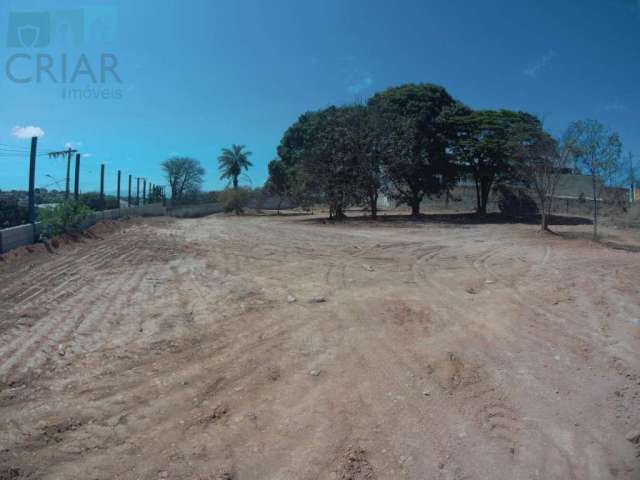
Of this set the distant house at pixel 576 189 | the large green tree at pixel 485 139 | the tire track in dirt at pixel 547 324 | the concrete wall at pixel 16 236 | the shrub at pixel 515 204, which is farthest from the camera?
the shrub at pixel 515 204

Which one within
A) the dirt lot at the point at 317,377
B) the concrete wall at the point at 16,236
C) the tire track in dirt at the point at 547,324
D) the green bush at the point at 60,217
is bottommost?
the dirt lot at the point at 317,377

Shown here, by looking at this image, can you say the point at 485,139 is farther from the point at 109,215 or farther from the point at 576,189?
the point at 109,215

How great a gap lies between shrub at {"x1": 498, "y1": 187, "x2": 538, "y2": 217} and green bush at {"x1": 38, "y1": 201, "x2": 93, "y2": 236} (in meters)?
26.4

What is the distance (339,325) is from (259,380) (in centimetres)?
159

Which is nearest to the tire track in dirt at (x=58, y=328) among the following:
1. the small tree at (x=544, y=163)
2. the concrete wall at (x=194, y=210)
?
the small tree at (x=544, y=163)

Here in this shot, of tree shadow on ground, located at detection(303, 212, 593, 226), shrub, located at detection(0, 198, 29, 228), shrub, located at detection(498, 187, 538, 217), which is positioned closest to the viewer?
shrub, located at detection(0, 198, 29, 228)

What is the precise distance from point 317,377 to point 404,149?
21265 mm

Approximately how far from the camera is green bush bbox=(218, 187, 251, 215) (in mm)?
42031

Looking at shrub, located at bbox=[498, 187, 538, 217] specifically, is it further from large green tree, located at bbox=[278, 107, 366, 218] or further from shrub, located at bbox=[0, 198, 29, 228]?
shrub, located at bbox=[0, 198, 29, 228]

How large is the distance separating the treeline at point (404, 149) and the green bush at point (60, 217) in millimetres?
14592

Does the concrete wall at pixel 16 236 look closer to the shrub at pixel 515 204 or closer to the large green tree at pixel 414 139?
the large green tree at pixel 414 139

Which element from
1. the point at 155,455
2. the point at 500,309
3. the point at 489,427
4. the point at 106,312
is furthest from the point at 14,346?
the point at 500,309

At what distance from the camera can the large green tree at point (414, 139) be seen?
23.8 m

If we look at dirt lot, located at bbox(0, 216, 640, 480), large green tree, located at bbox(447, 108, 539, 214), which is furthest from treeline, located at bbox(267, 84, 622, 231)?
dirt lot, located at bbox(0, 216, 640, 480)
